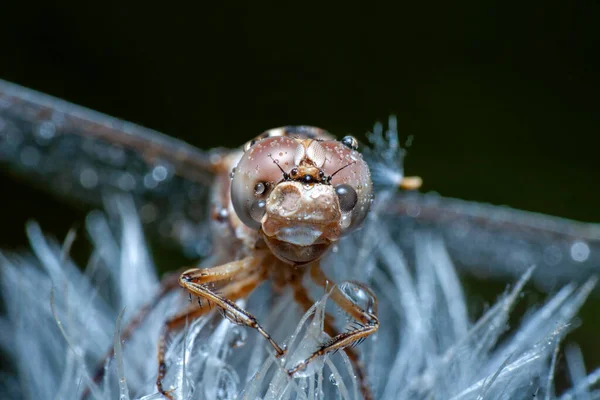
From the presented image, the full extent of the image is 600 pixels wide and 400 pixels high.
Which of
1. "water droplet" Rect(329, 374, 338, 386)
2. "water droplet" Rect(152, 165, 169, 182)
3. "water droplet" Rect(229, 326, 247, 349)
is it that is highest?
"water droplet" Rect(152, 165, 169, 182)

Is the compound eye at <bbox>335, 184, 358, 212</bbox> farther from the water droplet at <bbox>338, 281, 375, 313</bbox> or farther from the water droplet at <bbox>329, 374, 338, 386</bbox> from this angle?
the water droplet at <bbox>329, 374, 338, 386</bbox>

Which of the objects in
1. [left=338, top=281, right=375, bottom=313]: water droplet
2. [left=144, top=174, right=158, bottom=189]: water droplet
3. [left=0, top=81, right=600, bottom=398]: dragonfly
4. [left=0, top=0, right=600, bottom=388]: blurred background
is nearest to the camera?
[left=338, top=281, right=375, bottom=313]: water droplet

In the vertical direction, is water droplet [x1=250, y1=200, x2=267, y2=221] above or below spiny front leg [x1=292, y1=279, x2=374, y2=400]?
above

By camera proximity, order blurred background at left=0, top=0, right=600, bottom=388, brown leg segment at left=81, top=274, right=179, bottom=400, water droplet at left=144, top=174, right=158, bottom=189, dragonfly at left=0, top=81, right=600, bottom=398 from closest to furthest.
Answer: brown leg segment at left=81, top=274, right=179, bottom=400, dragonfly at left=0, top=81, right=600, bottom=398, water droplet at left=144, top=174, right=158, bottom=189, blurred background at left=0, top=0, right=600, bottom=388

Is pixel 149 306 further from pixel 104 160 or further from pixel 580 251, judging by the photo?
pixel 580 251

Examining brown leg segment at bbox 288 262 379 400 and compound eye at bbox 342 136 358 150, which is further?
compound eye at bbox 342 136 358 150

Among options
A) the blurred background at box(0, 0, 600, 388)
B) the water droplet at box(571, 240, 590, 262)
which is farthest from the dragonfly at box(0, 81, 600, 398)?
the blurred background at box(0, 0, 600, 388)

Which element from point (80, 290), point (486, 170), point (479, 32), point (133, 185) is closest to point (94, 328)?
point (80, 290)

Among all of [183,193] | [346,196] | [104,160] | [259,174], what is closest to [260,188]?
[259,174]

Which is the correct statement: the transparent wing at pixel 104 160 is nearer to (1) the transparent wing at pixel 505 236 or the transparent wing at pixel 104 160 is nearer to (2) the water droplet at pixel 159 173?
(2) the water droplet at pixel 159 173
